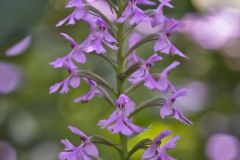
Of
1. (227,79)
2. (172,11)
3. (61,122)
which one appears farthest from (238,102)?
(172,11)

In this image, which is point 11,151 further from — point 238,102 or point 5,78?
point 238,102

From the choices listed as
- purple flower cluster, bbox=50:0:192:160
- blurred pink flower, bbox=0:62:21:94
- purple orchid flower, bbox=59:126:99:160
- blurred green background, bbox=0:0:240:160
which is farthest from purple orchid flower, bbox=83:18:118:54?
blurred pink flower, bbox=0:62:21:94

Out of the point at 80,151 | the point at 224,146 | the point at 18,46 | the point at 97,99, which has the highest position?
the point at 80,151

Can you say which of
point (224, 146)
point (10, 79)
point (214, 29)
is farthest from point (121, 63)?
point (214, 29)

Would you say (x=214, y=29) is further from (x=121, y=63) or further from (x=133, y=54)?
(x=121, y=63)

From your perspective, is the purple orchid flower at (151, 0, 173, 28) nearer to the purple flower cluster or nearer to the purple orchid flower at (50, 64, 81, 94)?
the purple flower cluster

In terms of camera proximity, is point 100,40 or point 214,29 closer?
point 100,40
